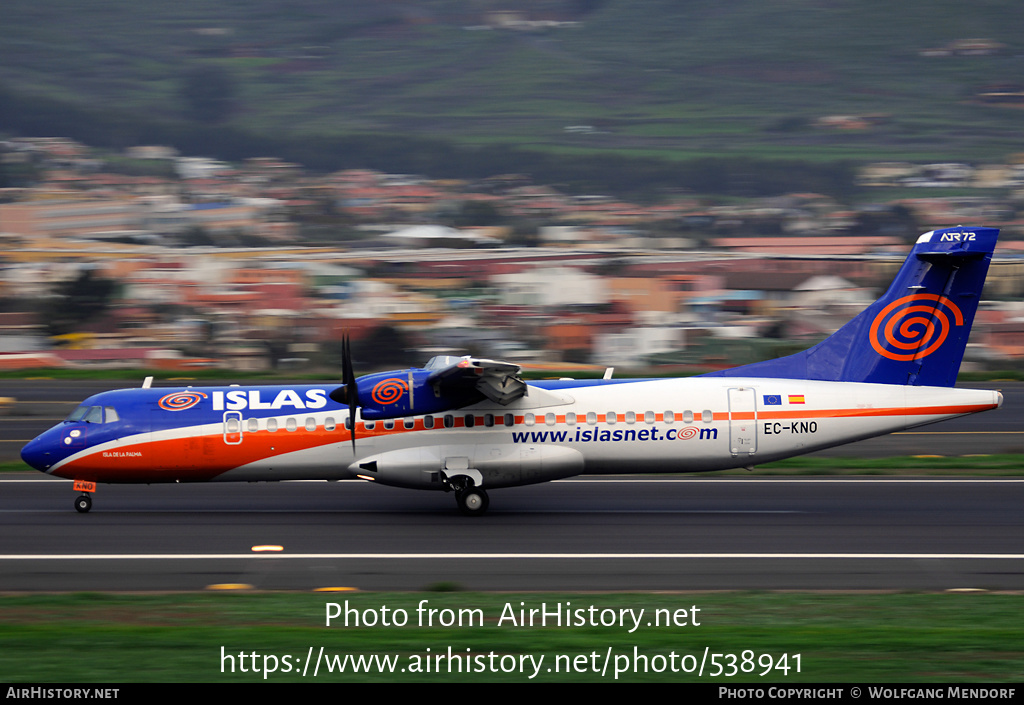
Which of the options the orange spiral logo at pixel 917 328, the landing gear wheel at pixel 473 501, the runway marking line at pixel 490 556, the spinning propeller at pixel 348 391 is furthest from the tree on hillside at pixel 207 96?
the runway marking line at pixel 490 556

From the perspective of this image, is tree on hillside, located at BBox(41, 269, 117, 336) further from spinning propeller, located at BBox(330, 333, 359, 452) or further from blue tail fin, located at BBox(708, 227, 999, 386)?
blue tail fin, located at BBox(708, 227, 999, 386)

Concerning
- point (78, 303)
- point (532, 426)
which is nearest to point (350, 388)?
point (532, 426)

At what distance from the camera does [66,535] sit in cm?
1622

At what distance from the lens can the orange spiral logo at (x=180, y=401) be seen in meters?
18.4

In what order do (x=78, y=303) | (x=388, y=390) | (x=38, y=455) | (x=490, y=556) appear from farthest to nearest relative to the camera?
1. (x=78, y=303)
2. (x=38, y=455)
3. (x=388, y=390)
4. (x=490, y=556)

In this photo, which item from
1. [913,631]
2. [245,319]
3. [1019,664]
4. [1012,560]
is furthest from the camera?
[245,319]

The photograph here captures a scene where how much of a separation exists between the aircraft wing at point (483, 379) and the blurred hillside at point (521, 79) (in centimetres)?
11278

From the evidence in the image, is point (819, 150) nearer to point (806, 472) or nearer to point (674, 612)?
point (806, 472)

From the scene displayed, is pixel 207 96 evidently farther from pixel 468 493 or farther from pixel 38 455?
pixel 468 493

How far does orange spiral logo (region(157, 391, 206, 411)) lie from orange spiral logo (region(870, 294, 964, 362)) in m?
12.7

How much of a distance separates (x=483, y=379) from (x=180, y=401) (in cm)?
578

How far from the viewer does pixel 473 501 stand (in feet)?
58.6

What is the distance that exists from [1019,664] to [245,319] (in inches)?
1941
